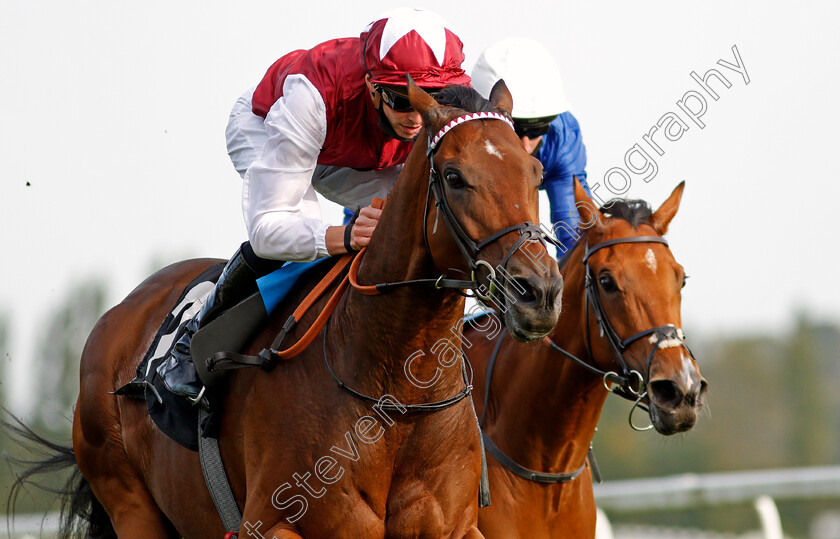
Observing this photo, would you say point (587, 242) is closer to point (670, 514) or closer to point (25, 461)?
point (25, 461)

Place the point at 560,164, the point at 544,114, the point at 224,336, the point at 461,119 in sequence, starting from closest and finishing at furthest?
the point at 461,119 < the point at 224,336 < the point at 544,114 < the point at 560,164

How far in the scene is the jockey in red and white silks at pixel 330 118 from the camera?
128 inches

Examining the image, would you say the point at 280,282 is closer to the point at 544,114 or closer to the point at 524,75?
the point at 544,114

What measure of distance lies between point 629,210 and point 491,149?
5.20ft

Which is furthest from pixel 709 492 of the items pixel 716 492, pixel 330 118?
pixel 330 118

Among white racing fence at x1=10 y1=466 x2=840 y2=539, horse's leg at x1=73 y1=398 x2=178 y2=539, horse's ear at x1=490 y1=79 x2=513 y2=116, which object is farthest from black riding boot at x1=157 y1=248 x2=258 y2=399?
white racing fence at x1=10 y1=466 x2=840 y2=539

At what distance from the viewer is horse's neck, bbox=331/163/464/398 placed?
9.41 ft

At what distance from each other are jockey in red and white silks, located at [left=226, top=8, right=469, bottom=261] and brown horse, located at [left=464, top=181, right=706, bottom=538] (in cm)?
96

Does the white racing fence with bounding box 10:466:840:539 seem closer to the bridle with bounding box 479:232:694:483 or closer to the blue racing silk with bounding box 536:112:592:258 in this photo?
the blue racing silk with bounding box 536:112:592:258

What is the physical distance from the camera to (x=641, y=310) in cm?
371

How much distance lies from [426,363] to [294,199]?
827mm

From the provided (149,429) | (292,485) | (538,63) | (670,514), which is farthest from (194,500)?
(670,514)

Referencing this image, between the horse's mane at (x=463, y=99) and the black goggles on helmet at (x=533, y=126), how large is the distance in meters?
1.98

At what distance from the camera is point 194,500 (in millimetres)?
3678
